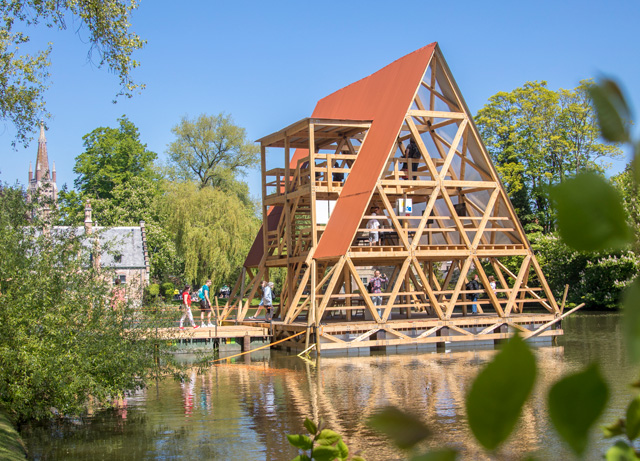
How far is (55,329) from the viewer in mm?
12000

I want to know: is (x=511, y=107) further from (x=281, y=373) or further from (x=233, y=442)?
(x=233, y=442)

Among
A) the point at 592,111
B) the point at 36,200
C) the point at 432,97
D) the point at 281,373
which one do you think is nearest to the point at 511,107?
the point at 432,97

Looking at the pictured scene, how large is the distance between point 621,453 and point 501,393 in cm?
53

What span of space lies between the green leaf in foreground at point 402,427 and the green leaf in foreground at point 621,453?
0.43 m

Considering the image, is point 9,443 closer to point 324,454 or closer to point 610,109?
point 324,454

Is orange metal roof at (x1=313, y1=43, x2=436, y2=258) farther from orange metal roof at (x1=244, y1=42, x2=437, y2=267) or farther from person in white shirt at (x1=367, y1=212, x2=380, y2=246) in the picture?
person in white shirt at (x1=367, y1=212, x2=380, y2=246)

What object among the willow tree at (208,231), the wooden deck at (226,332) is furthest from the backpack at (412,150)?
the willow tree at (208,231)

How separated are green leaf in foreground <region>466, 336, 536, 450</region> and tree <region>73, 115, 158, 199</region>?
5763 cm

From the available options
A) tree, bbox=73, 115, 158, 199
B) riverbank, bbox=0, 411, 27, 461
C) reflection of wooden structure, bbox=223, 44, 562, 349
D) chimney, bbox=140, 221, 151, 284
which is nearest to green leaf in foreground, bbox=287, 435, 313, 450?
riverbank, bbox=0, 411, 27, 461

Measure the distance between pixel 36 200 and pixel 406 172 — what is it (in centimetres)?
1490

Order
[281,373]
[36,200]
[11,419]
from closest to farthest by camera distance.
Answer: [11,419], [36,200], [281,373]

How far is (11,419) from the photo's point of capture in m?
11.6

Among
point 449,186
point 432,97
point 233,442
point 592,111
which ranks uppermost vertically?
point 432,97

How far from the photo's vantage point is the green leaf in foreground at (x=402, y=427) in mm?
797
